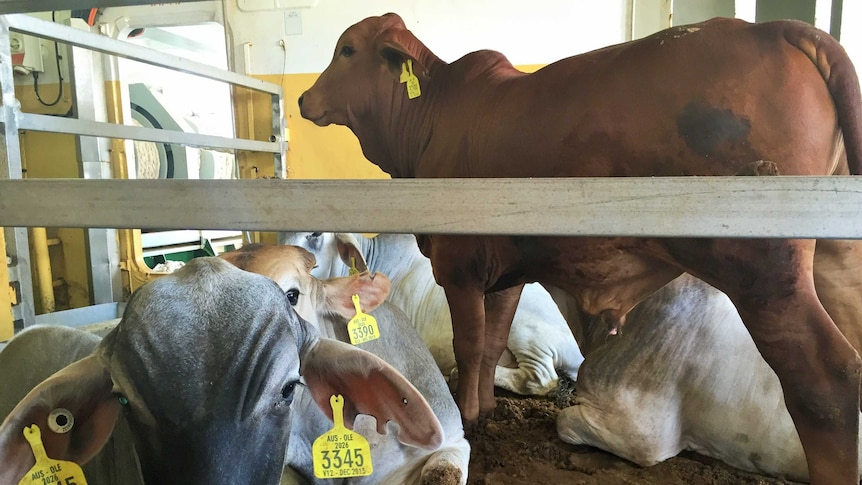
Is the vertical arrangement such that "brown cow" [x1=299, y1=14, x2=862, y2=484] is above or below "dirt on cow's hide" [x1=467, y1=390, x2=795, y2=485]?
above

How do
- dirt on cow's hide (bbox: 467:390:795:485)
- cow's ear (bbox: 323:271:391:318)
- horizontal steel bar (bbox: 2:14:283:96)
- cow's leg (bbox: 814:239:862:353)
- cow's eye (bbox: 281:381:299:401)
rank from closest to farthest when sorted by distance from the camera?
cow's eye (bbox: 281:381:299:401) → cow's leg (bbox: 814:239:862:353) → cow's ear (bbox: 323:271:391:318) → dirt on cow's hide (bbox: 467:390:795:485) → horizontal steel bar (bbox: 2:14:283:96)

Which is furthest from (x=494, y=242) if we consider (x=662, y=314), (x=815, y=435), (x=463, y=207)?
(x=463, y=207)

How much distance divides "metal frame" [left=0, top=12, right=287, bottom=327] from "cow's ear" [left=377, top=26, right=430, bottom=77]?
0.88m

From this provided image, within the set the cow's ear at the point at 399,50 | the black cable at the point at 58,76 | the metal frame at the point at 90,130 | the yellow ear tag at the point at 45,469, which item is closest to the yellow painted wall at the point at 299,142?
the metal frame at the point at 90,130

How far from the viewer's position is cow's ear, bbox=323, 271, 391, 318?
72.0 inches

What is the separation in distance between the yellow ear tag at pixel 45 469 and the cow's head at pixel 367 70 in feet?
5.40

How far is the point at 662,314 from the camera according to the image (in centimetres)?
222

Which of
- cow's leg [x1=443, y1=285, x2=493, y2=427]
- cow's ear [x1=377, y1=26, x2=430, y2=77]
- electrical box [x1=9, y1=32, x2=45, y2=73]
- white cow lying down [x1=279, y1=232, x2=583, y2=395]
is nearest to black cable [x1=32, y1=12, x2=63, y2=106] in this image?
electrical box [x1=9, y1=32, x2=45, y2=73]

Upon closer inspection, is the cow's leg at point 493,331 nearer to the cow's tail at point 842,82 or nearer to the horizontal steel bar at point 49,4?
the cow's tail at point 842,82

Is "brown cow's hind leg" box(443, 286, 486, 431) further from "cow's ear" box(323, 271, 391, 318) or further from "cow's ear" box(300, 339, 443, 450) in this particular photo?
"cow's ear" box(300, 339, 443, 450)

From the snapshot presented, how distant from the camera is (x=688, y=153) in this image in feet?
4.52

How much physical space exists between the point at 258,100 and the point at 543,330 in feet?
9.12

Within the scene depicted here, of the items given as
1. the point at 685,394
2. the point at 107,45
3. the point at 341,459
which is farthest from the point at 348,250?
the point at 341,459

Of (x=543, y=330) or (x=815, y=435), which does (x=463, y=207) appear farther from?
(x=543, y=330)
